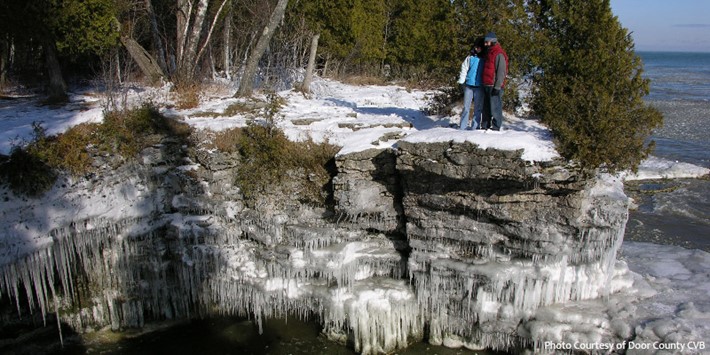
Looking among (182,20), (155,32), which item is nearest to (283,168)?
(182,20)

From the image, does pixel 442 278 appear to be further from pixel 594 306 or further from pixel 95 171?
pixel 95 171

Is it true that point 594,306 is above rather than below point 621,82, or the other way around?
below

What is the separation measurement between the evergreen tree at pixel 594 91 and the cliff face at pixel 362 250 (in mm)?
501

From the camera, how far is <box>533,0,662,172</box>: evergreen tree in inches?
263

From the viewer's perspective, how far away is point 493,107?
7.52 metres

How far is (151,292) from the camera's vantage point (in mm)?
8172

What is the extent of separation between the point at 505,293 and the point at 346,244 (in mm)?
2551

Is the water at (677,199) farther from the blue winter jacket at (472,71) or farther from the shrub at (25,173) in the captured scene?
the shrub at (25,173)

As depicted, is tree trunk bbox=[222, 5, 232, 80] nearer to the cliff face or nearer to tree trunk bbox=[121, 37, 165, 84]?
tree trunk bbox=[121, 37, 165, 84]

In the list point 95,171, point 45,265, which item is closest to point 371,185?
point 95,171

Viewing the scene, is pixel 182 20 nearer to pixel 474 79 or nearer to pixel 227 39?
pixel 227 39

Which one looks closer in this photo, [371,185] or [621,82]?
[621,82]

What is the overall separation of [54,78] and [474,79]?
9.02 m

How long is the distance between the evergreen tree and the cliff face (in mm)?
501
